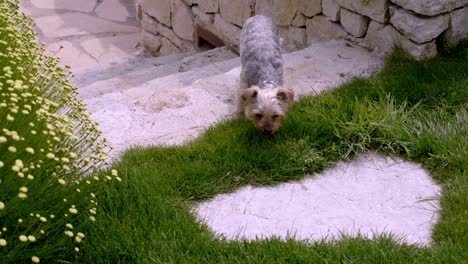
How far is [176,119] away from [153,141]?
413 millimetres

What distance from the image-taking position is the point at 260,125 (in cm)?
441

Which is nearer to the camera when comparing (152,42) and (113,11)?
(152,42)

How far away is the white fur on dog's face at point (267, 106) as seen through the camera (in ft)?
14.4

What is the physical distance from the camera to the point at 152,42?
9.62m

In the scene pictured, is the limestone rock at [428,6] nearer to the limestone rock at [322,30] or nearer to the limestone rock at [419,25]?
the limestone rock at [419,25]

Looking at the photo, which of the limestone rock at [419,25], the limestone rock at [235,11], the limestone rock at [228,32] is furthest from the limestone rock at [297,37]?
the limestone rock at [419,25]

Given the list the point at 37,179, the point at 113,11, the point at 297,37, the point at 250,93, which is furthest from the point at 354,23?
the point at 113,11

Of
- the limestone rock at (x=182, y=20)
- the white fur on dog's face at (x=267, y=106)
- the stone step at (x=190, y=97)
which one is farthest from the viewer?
the limestone rock at (x=182, y=20)

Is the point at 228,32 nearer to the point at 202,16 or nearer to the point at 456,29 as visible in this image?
the point at 202,16

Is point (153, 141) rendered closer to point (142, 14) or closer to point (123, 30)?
point (142, 14)

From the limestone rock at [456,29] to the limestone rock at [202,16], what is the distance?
3374 mm

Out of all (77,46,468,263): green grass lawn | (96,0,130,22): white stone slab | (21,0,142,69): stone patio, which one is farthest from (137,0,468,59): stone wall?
(96,0,130,22): white stone slab

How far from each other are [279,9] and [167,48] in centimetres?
291

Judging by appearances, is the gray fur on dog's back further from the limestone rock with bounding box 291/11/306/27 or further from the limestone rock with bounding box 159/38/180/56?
the limestone rock with bounding box 159/38/180/56
